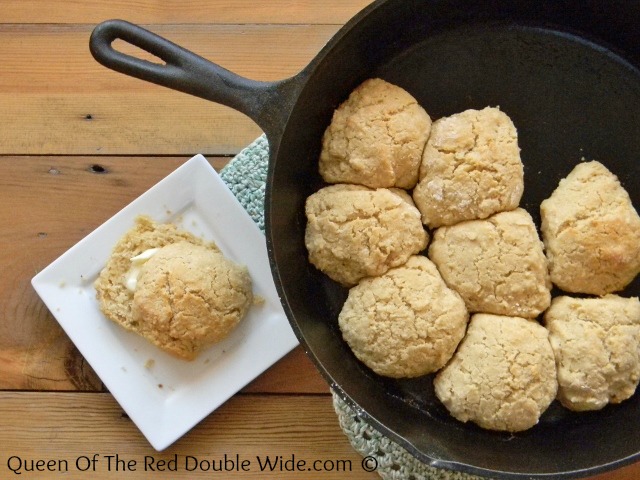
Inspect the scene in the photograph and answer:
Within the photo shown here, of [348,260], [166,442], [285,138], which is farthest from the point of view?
[166,442]

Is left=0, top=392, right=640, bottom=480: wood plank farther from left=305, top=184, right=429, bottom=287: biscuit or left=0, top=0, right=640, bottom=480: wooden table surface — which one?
left=305, top=184, right=429, bottom=287: biscuit

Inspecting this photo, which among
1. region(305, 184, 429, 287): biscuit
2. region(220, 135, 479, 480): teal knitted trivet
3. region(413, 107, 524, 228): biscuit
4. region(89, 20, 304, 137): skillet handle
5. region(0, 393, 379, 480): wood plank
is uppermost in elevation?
region(89, 20, 304, 137): skillet handle

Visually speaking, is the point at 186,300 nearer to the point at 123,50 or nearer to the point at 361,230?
the point at 361,230

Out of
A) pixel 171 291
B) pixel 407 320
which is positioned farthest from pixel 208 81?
pixel 407 320

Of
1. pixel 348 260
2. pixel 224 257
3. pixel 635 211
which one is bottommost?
pixel 224 257

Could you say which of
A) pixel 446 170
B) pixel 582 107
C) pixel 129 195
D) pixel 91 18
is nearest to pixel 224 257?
pixel 129 195

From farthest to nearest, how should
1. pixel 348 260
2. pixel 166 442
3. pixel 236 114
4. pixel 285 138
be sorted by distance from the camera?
pixel 236 114, pixel 166 442, pixel 348 260, pixel 285 138

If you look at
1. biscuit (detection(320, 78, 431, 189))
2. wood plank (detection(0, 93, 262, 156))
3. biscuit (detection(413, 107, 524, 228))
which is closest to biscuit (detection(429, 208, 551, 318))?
biscuit (detection(413, 107, 524, 228))

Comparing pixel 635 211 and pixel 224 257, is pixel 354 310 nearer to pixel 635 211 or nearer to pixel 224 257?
pixel 224 257

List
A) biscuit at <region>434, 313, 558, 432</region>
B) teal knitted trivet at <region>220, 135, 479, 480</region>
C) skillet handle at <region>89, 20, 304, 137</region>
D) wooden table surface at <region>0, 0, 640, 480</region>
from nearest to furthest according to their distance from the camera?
skillet handle at <region>89, 20, 304, 137</region>, biscuit at <region>434, 313, 558, 432</region>, teal knitted trivet at <region>220, 135, 479, 480</region>, wooden table surface at <region>0, 0, 640, 480</region>
